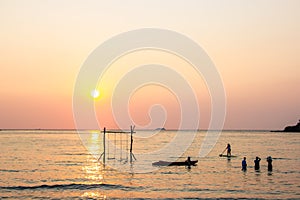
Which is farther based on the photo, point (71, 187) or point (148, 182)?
point (148, 182)

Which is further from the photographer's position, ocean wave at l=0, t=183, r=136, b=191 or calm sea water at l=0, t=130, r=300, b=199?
ocean wave at l=0, t=183, r=136, b=191

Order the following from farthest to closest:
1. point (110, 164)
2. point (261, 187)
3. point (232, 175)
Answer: point (110, 164), point (232, 175), point (261, 187)

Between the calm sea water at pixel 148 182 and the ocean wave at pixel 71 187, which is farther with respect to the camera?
the ocean wave at pixel 71 187

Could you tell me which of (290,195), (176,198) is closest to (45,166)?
(176,198)

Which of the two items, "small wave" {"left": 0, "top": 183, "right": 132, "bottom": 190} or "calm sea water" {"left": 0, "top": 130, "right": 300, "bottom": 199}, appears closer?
"calm sea water" {"left": 0, "top": 130, "right": 300, "bottom": 199}

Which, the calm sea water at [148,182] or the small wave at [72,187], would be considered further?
the small wave at [72,187]

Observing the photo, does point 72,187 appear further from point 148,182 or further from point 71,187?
point 148,182

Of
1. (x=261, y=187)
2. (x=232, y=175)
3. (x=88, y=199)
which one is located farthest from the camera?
(x=232, y=175)

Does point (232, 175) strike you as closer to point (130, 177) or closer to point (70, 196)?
point (130, 177)

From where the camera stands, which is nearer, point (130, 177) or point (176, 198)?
point (176, 198)

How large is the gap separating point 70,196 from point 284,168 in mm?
33271

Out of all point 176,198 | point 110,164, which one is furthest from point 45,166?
point 176,198

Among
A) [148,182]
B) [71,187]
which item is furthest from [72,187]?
[148,182]

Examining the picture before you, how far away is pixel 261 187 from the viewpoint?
40188 millimetres
